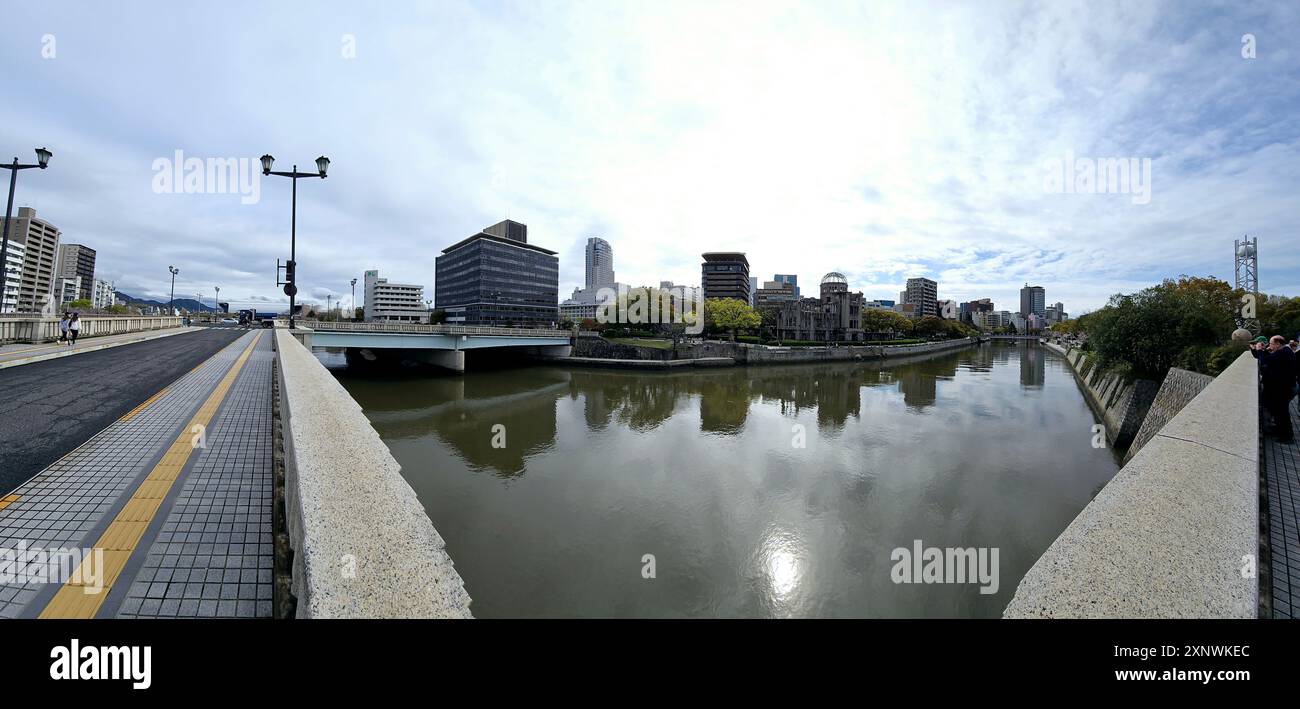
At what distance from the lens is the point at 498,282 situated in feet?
317

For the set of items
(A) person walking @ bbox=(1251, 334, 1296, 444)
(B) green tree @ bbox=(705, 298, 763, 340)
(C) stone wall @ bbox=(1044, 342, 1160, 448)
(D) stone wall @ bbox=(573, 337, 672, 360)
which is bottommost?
(C) stone wall @ bbox=(1044, 342, 1160, 448)

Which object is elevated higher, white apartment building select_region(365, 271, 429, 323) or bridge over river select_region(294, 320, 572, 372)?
white apartment building select_region(365, 271, 429, 323)

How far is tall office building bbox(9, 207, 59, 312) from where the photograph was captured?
86375mm

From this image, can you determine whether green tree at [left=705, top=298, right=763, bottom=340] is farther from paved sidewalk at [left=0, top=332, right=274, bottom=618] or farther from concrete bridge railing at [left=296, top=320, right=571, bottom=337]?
paved sidewalk at [left=0, top=332, right=274, bottom=618]

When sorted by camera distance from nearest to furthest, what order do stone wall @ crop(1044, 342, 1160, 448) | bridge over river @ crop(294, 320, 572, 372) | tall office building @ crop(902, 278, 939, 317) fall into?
1. stone wall @ crop(1044, 342, 1160, 448)
2. bridge over river @ crop(294, 320, 572, 372)
3. tall office building @ crop(902, 278, 939, 317)

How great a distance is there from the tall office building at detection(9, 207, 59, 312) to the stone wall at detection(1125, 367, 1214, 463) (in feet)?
482

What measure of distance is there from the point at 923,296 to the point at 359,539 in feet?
616

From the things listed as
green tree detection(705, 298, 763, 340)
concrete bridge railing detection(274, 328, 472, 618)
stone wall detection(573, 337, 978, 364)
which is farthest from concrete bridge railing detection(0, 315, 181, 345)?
green tree detection(705, 298, 763, 340)

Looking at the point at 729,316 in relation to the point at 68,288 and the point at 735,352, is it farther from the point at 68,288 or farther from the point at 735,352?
the point at 68,288
